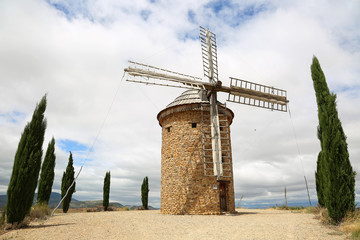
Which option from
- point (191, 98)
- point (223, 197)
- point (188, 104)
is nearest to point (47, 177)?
Answer: point (188, 104)

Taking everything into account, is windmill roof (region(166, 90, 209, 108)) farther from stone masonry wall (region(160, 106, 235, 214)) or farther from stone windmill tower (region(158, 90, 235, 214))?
stone masonry wall (region(160, 106, 235, 214))

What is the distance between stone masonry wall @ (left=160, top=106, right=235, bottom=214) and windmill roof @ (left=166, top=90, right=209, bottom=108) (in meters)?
0.69

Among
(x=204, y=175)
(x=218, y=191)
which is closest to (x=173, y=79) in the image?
(x=204, y=175)

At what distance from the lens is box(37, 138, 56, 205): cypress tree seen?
14.9m

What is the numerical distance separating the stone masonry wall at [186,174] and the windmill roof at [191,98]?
2.27 feet

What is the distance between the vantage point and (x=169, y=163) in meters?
14.1

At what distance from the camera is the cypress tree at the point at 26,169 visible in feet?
27.8

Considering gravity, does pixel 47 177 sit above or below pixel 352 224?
above

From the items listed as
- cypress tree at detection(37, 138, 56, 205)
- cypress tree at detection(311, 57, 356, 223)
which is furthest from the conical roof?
cypress tree at detection(37, 138, 56, 205)

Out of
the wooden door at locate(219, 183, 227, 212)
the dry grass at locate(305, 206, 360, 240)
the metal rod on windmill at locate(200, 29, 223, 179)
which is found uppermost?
the metal rod on windmill at locate(200, 29, 223, 179)

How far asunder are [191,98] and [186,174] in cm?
474

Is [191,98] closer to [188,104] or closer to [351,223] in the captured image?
[188,104]

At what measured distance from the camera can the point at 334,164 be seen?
8492mm

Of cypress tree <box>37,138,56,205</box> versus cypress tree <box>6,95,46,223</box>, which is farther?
cypress tree <box>37,138,56,205</box>
